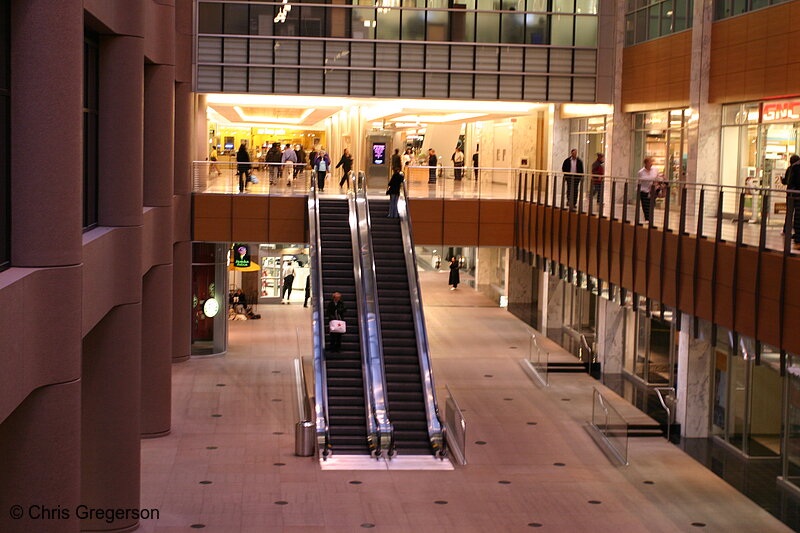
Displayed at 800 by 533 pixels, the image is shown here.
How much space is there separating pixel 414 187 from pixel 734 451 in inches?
538

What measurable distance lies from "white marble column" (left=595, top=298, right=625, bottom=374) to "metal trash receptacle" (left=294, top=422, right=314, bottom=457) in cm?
1185

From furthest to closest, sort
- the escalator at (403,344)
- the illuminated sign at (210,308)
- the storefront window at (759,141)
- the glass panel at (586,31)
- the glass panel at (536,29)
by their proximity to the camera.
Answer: the glass panel at (536,29), the glass panel at (586,31), the illuminated sign at (210,308), the storefront window at (759,141), the escalator at (403,344)

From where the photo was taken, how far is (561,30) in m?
36.1

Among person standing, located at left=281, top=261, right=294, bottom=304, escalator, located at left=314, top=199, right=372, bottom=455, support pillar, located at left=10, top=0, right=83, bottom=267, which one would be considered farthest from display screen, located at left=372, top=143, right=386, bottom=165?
support pillar, located at left=10, top=0, right=83, bottom=267

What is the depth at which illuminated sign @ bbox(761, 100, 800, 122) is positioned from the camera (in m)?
22.9

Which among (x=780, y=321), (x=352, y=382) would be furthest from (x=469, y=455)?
(x=780, y=321)

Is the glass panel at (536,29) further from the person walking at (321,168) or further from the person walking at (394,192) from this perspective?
the person walking at (394,192)

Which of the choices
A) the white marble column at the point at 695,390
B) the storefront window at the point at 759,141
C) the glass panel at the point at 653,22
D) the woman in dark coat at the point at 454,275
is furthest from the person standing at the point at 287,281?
the white marble column at the point at 695,390

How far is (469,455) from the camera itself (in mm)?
22453

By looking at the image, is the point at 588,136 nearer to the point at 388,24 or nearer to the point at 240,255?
the point at 388,24

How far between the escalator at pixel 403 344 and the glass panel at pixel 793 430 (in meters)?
6.60

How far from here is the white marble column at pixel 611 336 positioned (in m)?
31.2

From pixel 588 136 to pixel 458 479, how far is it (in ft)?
60.0

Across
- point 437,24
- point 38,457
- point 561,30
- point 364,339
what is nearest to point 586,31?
point 561,30
